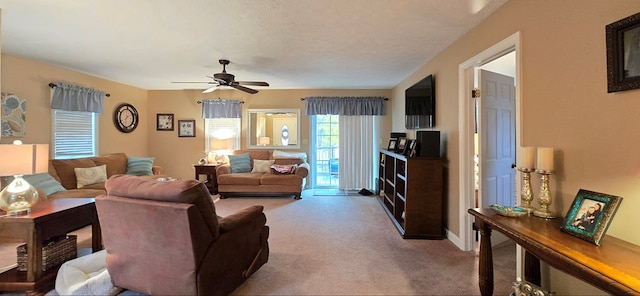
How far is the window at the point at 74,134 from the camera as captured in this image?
4.39m

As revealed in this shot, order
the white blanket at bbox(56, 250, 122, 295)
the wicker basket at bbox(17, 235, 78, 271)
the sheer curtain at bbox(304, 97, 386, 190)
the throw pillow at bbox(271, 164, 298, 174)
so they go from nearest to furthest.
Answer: the white blanket at bbox(56, 250, 122, 295)
the wicker basket at bbox(17, 235, 78, 271)
the throw pillow at bbox(271, 164, 298, 174)
the sheer curtain at bbox(304, 97, 386, 190)

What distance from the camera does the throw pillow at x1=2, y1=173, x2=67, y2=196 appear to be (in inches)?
132

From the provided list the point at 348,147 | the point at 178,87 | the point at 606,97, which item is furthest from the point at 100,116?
the point at 606,97

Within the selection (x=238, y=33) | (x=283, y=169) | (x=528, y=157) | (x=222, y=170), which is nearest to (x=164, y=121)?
(x=222, y=170)

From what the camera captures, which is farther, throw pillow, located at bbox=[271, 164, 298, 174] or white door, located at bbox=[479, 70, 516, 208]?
throw pillow, located at bbox=[271, 164, 298, 174]

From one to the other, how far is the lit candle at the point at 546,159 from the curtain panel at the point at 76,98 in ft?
19.6

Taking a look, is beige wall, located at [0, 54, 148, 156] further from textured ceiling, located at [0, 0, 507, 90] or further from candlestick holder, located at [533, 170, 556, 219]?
candlestick holder, located at [533, 170, 556, 219]

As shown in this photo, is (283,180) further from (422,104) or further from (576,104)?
(576,104)

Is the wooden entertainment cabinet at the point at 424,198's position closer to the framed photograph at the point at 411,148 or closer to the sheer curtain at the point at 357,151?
the framed photograph at the point at 411,148

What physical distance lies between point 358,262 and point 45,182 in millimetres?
3990

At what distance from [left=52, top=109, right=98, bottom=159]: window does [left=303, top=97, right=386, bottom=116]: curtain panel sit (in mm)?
4041

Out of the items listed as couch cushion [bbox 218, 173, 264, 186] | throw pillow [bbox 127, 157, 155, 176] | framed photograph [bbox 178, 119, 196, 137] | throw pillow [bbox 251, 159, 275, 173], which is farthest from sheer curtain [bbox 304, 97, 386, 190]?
throw pillow [bbox 127, 157, 155, 176]

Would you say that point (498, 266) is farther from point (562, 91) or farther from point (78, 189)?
point (78, 189)

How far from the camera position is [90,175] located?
4227 mm
